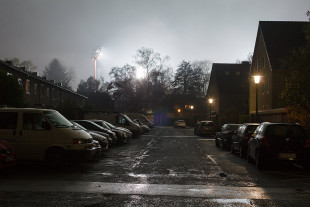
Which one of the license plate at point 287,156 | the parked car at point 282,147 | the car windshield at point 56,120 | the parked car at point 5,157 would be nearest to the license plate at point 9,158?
the parked car at point 5,157

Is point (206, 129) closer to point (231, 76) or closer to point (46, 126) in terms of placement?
point (46, 126)

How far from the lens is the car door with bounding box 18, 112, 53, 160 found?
467 inches

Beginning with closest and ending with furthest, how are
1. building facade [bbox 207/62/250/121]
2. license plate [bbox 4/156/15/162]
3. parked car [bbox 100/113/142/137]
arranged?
license plate [bbox 4/156/15/162], parked car [bbox 100/113/142/137], building facade [bbox 207/62/250/121]

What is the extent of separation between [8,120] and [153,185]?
5277 millimetres

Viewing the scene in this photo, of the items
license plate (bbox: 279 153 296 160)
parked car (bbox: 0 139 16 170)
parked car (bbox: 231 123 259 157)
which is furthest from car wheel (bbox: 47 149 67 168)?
parked car (bbox: 231 123 259 157)

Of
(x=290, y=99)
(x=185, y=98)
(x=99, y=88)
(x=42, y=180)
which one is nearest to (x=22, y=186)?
(x=42, y=180)

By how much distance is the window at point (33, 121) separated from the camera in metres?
12.0

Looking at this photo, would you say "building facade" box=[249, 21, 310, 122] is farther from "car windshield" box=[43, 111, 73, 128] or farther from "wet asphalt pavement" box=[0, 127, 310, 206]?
"car windshield" box=[43, 111, 73, 128]

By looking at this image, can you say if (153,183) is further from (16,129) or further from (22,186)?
(16,129)

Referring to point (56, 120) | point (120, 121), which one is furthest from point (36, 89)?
point (56, 120)

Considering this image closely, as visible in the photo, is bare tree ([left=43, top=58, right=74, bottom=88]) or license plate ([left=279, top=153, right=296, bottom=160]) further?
bare tree ([left=43, top=58, right=74, bottom=88])

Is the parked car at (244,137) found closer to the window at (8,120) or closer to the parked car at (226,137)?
the parked car at (226,137)

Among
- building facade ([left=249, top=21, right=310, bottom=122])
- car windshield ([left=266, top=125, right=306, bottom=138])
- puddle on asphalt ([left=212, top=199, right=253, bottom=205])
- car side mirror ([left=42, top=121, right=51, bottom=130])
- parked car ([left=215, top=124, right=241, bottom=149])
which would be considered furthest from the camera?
building facade ([left=249, top=21, right=310, bottom=122])

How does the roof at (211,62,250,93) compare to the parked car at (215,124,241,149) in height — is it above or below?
above
